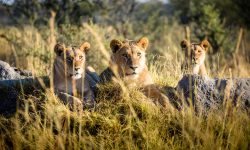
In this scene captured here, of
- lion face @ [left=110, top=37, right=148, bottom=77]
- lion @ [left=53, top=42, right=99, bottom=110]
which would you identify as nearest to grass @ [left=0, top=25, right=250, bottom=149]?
lion @ [left=53, top=42, right=99, bottom=110]

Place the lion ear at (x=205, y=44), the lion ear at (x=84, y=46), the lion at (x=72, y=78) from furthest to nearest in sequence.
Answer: the lion ear at (x=205, y=44) → the lion ear at (x=84, y=46) → the lion at (x=72, y=78)

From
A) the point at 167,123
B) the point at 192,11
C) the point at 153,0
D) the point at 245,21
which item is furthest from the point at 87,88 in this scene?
the point at 153,0

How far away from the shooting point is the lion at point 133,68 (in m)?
6.91

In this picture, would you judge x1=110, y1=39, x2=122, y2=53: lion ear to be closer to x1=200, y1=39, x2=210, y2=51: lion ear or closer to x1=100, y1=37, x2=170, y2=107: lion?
x1=100, y1=37, x2=170, y2=107: lion

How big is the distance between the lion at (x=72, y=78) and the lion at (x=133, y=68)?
1.25ft

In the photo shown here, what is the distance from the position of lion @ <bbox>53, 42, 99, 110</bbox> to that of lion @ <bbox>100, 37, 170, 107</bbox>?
381 millimetres

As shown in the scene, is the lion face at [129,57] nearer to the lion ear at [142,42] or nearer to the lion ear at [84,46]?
the lion ear at [142,42]

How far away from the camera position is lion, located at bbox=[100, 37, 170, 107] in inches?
272

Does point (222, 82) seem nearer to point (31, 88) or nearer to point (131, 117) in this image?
point (131, 117)

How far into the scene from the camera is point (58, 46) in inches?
284

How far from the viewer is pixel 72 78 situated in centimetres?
682

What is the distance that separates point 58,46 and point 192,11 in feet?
52.9

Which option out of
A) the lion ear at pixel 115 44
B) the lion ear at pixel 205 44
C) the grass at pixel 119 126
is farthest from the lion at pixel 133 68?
the lion ear at pixel 205 44

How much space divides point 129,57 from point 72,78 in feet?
2.66
